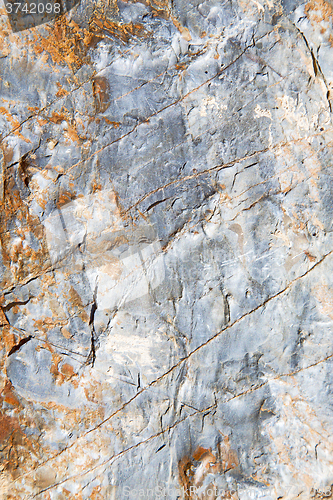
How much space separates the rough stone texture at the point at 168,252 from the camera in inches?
78.6

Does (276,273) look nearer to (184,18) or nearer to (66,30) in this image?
(184,18)

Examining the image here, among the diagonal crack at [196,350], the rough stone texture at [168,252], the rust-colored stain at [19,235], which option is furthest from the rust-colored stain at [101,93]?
the diagonal crack at [196,350]

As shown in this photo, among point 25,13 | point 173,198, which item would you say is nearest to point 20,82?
point 25,13

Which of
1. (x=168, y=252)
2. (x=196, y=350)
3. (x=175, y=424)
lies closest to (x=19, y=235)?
(x=168, y=252)

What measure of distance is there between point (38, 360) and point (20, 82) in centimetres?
183

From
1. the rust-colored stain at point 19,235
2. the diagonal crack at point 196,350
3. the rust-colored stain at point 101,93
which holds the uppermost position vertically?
the rust-colored stain at point 101,93

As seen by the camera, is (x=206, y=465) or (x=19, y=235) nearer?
(x=206, y=465)

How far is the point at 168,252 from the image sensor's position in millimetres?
2045

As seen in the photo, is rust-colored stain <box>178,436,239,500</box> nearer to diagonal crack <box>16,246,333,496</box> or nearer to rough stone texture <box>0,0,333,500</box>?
rough stone texture <box>0,0,333,500</box>

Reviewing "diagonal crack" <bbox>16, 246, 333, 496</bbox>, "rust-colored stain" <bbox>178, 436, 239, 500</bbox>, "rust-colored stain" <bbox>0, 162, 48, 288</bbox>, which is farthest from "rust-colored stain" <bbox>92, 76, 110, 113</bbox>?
"rust-colored stain" <bbox>178, 436, 239, 500</bbox>

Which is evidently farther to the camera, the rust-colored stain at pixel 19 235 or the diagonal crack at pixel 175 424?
the rust-colored stain at pixel 19 235

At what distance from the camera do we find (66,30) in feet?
6.89

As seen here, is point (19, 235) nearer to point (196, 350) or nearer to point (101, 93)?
point (101, 93)

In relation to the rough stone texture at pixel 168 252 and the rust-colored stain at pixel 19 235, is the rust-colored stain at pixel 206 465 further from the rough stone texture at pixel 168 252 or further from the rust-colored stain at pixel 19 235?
the rust-colored stain at pixel 19 235
